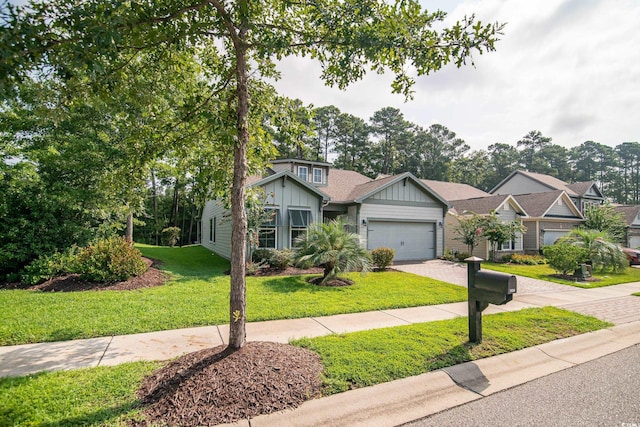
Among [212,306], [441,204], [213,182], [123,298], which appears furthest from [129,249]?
[441,204]

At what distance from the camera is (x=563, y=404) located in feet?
10.4

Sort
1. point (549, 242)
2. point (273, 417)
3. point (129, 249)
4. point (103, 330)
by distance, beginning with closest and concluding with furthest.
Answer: point (273, 417), point (103, 330), point (129, 249), point (549, 242)

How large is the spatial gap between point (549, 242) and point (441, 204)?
9.59 metres

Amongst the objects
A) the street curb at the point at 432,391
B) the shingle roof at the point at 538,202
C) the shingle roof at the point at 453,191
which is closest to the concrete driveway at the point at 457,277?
the street curb at the point at 432,391

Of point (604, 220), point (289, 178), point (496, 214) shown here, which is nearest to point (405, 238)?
point (496, 214)

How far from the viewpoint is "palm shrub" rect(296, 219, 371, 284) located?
8.94 metres

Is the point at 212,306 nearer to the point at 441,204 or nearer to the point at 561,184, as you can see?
the point at 441,204

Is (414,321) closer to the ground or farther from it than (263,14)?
closer to the ground

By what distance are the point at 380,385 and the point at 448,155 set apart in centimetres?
4678

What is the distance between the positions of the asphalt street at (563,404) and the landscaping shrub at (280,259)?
336 inches

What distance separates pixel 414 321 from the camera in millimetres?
5773

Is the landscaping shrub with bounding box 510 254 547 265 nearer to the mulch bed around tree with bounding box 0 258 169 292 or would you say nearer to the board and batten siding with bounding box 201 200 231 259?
the board and batten siding with bounding box 201 200 231 259

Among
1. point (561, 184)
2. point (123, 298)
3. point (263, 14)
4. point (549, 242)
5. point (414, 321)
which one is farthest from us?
point (561, 184)

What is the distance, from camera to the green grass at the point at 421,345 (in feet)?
11.7
